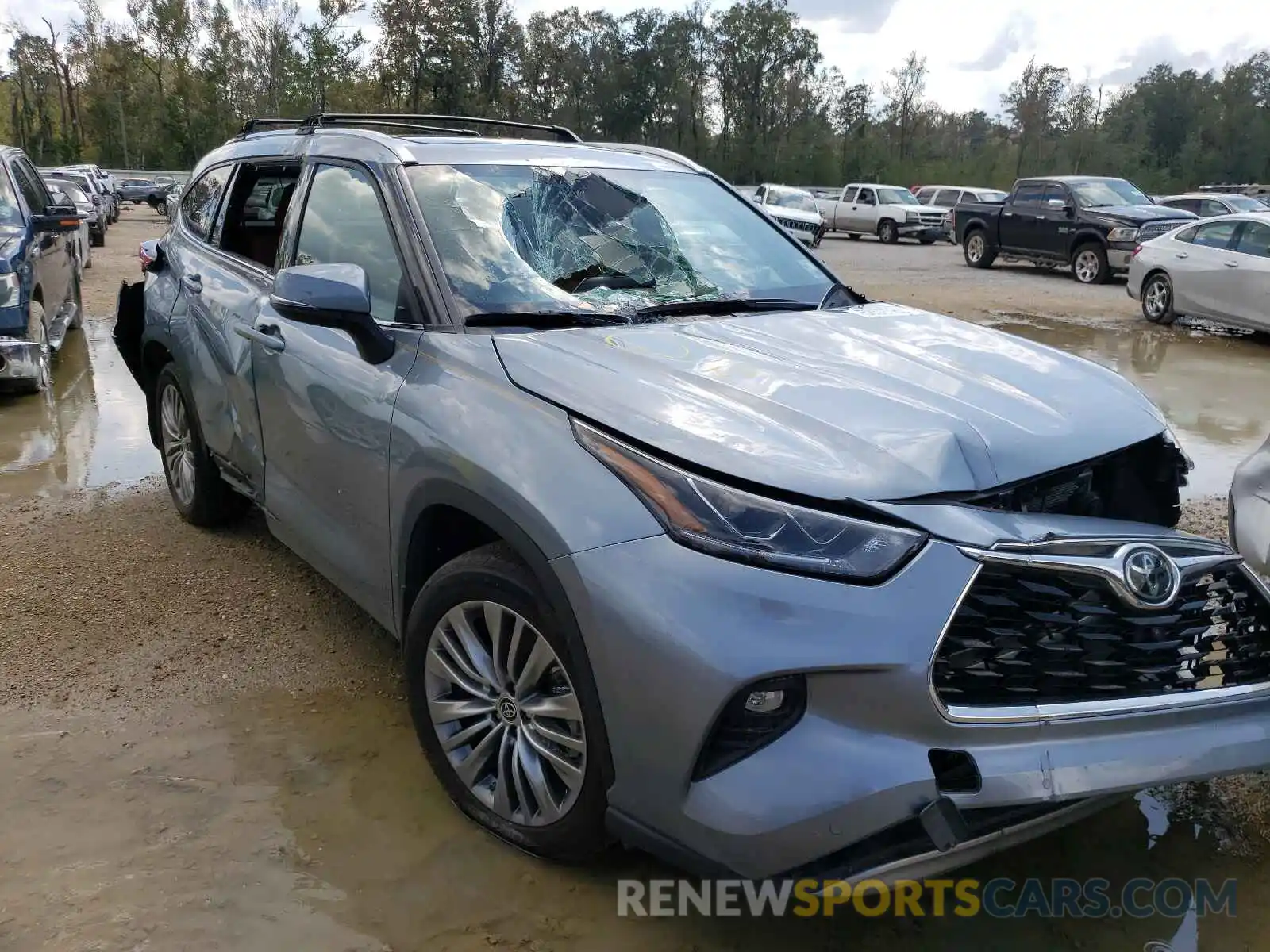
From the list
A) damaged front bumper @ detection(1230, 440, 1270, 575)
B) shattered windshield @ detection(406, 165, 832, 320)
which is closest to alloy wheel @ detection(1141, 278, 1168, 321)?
damaged front bumper @ detection(1230, 440, 1270, 575)

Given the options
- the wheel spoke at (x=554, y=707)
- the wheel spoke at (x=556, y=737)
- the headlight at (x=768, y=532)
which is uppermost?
the headlight at (x=768, y=532)

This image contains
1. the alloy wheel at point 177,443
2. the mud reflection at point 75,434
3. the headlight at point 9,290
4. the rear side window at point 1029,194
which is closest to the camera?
the alloy wheel at point 177,443

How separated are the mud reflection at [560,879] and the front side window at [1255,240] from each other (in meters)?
10.7

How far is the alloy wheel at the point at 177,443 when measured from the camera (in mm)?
4871

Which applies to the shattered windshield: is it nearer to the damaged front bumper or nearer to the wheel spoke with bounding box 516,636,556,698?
the wheel spoke with bounding box 516,636,556,698

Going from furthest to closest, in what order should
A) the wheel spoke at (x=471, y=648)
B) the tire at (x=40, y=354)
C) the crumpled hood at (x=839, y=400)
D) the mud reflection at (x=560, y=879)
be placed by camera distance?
1. the tire at (x=40, y=354)
2. the wheel spoke at (x=471, y=648)
3. the mud reflection at (x=560, y=879)
4. the crumpled hood at (x=839, y=400)

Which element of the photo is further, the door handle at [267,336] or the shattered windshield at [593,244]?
the door handle at [267,336]

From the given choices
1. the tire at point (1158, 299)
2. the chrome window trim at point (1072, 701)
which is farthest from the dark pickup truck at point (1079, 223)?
the chrome window trim at point (1072, 701)

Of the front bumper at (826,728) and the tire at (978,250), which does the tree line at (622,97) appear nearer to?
the tire at (978,250)

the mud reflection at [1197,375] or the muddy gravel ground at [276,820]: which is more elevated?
the mud reflection at [1197,375]

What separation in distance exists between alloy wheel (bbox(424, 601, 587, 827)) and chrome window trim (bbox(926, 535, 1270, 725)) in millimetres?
838

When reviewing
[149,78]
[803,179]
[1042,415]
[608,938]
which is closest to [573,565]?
[608,938]

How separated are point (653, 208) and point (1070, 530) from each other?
6.62 feet

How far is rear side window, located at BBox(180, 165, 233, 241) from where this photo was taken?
4.73m
